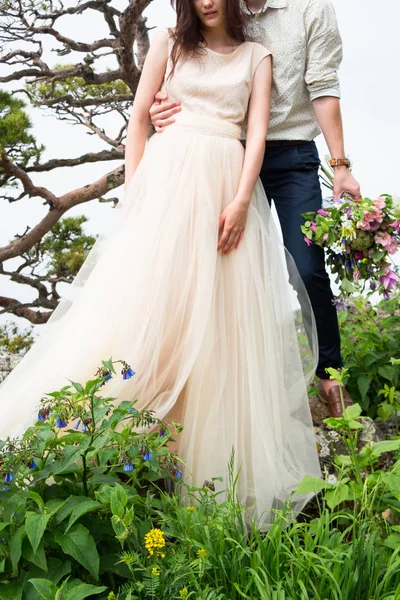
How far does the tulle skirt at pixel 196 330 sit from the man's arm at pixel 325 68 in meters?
0.53

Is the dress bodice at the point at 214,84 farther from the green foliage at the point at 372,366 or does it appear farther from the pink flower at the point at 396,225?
the green foliage at the point at 372,366

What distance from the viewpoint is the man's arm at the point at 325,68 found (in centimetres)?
289

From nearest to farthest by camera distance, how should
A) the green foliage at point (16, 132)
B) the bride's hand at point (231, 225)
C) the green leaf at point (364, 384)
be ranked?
the bride's hand at point (231, 225) < the green leaf at point (364, 384) < the green foliage at point (16, 132)

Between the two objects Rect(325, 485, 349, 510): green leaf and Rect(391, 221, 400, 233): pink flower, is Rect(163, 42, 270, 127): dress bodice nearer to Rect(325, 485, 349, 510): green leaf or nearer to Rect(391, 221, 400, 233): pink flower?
Rect(391, 221, 400, 233): pink flower

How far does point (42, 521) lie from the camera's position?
153 cm

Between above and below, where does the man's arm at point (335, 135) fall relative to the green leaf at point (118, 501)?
above

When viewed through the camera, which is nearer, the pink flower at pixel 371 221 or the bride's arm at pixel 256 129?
the bride's arm at pixel 256 129

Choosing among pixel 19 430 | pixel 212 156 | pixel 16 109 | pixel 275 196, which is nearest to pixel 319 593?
pixel 19 430

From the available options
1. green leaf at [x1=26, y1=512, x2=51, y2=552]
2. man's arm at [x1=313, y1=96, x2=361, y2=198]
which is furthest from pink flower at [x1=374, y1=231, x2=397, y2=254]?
green leaf at [x1=26, y1=512, x2=51, y2=552]

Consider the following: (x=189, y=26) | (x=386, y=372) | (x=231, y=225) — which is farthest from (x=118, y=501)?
(x=386, y=372)

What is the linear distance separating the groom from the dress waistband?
0.40 m

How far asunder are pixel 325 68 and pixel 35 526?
2146 mm

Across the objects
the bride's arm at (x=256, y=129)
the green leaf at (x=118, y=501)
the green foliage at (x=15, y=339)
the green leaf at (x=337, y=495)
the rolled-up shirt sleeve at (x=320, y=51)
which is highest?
the rolled-up shirt sleeve at (x=320, y=51)

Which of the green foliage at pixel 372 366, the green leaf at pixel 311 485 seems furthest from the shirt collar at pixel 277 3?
the green leaf at pixel 311 485
